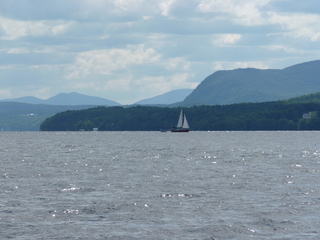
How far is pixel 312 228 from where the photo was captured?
126 feet

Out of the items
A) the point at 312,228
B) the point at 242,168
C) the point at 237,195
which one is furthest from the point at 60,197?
the point at 242,168

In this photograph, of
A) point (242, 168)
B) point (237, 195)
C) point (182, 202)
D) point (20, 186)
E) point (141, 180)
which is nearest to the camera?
point (182, 202)

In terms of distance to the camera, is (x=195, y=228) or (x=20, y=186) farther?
(x=20, y=186)

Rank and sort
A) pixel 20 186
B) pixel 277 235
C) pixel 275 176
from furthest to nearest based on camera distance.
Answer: pixel 275 176, pixel 20 186, pixel 277 235

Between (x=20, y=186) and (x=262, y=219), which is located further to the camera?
(x=20, y=186)

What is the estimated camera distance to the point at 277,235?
120 feet

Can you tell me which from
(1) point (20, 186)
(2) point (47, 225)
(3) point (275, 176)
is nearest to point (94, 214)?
(2) point (47, 225)

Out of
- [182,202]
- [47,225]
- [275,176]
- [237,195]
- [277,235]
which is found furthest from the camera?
[275,176]

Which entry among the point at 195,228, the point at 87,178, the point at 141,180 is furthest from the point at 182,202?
the point at 87,178

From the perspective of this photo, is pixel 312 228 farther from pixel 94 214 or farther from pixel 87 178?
pixel 87 178

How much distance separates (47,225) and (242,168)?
2065 inches

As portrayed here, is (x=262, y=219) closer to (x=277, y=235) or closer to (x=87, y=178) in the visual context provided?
(x=277, y=235)

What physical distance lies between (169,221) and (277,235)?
8452 mm

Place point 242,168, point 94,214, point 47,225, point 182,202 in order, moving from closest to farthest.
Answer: point 47,225 → point 94,214 → point 182,202 → point 242,168
